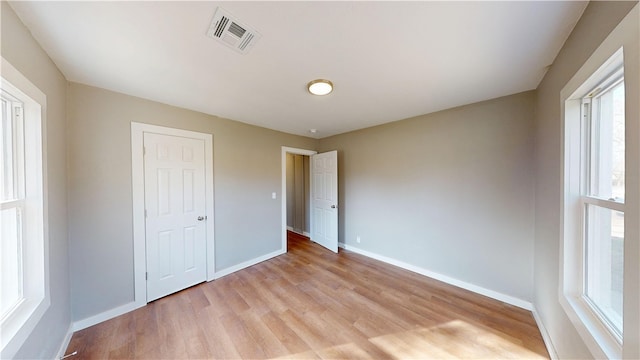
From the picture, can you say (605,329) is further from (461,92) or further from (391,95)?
(391,95)

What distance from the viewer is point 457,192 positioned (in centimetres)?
254

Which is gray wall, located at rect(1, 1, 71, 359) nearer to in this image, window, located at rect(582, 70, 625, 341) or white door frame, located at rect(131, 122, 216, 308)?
white door frame, located at rect(131, 122, 216, 308)

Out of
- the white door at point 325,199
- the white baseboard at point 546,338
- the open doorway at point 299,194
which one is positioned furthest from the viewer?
the open doorway at point 299,194

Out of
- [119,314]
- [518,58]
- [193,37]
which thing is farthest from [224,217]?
[518,58]

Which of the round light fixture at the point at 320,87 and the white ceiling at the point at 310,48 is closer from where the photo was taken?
the white ceiling at the point at 310,48

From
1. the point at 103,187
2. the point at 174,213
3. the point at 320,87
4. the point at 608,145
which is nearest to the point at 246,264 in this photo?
the point at 174,213

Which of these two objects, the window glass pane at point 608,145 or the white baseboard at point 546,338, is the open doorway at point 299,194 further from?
the window glass pane at point 608,145

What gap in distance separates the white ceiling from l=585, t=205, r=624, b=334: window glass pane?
1125 mm

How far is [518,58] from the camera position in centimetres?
150

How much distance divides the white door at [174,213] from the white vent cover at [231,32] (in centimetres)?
160

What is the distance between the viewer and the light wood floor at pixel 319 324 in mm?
1593

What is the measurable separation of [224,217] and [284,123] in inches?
64.4

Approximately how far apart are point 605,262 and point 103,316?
3.83 metres

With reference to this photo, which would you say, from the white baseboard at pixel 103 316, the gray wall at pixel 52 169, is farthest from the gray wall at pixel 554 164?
the white baseboard at pixel 103 316
